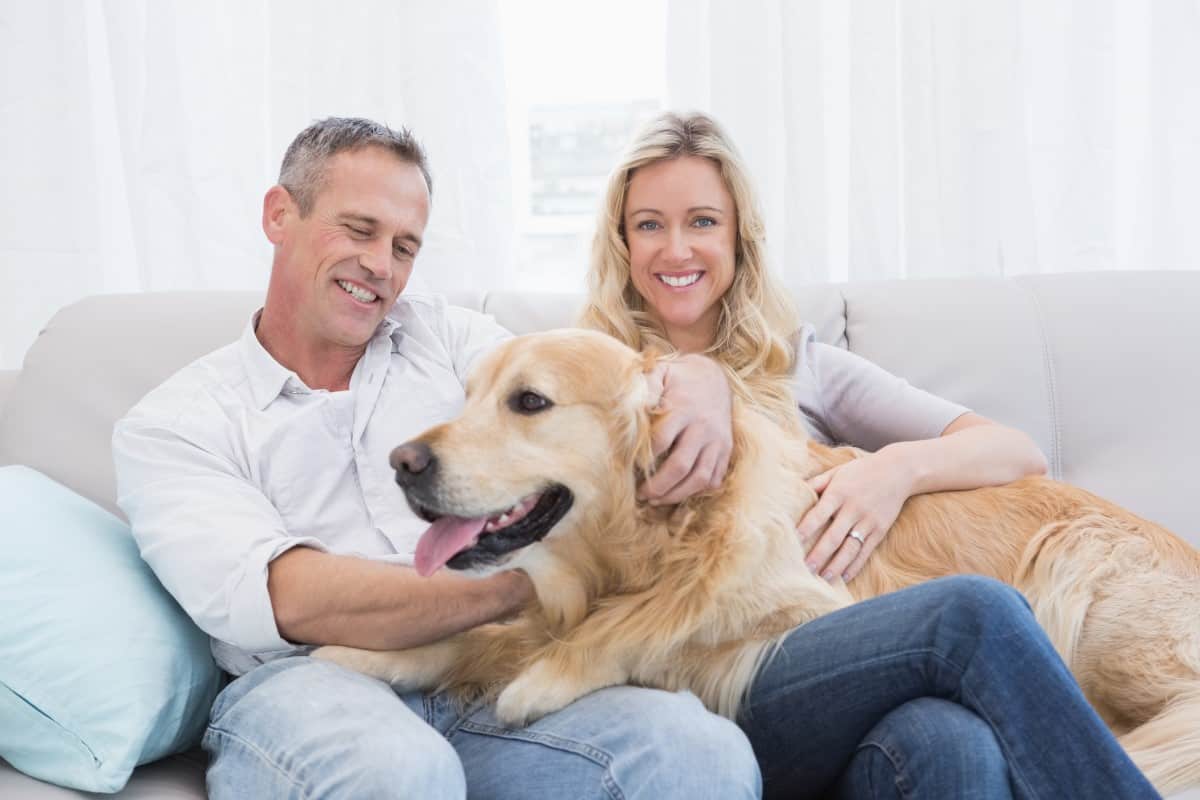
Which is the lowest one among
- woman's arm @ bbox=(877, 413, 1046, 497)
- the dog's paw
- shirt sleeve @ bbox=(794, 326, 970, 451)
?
the dog's paw

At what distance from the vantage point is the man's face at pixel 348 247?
1691 millimetres

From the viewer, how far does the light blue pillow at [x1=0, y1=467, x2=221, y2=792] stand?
1.22 m

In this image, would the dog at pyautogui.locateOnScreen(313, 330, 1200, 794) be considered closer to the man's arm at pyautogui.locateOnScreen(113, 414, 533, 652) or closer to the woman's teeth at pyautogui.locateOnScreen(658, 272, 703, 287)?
the man's arm at pyautogui.locateOnScreen(113, 414, 533, 652)

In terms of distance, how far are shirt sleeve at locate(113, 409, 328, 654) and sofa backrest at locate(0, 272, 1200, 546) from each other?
1.46ft

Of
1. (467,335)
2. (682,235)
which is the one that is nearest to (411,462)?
(467,335)

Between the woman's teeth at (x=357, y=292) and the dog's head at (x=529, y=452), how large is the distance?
13.5 inches

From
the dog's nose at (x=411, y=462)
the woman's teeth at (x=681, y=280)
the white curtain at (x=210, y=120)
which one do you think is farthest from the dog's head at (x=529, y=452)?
the white curtain at (x=210, y=120)

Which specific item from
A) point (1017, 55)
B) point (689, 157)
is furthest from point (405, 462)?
point (1017, 55)

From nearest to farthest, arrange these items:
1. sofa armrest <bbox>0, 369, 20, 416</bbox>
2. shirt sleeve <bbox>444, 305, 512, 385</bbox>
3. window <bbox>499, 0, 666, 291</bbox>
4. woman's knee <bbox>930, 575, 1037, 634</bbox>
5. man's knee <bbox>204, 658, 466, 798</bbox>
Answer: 1. man's knee <bbox>204, 658, 466, 798</bbox>
2. woman's knee <bbox>930, 575, 1037, 634</bbox>
3. shirt sleeve <bbox>444, 305, 512, 385</bbox>
4. sofa armrest <bbox>0, 369, 20, 416</bbox>
5. window <bbox>499, 0, 666, 291</bbox>

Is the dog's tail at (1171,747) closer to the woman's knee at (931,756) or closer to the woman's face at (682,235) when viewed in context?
the woman's knee at (931,756)

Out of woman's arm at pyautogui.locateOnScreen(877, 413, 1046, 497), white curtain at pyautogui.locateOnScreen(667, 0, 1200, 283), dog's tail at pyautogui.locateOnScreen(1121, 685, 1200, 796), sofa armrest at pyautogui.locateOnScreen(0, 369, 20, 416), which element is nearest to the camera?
dog's tail at pyautogui.locateOnScreen(1121, 685, 1200, 796)

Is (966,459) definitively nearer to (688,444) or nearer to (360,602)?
(688,444)

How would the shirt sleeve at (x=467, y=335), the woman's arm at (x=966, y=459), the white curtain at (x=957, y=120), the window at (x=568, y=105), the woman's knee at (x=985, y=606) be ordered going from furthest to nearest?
the window at (x=568, y=105) < the white curtain at (x=957, y=120) < the shirt sleeve at (x=467, y=335) < the woman's arm at (x=966, y=459) < the woman's knee at (x=985, y=606)

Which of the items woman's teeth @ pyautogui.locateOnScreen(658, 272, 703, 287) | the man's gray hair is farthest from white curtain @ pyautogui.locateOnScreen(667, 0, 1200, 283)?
the man's gray hair
